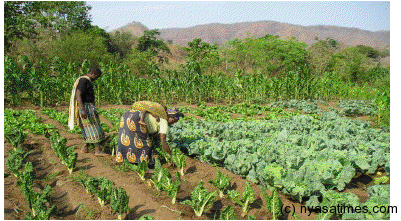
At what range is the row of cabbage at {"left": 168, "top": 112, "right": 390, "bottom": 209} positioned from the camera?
12.3 ft

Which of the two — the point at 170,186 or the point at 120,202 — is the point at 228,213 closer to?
the point at 170,186

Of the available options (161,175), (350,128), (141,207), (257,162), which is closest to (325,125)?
(350,128)

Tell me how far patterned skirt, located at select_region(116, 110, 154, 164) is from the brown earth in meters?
0.26

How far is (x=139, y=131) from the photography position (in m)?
4.56

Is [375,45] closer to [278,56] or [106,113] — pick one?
[278,56]

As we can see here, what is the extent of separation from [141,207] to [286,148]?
251cm

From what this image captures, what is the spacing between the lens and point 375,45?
40812mm

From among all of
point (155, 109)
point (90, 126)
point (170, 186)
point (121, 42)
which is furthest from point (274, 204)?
point (121, 42)

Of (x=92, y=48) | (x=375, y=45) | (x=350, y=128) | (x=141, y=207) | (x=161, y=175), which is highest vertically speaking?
(x=375, y=45)

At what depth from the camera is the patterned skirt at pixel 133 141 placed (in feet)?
14.9

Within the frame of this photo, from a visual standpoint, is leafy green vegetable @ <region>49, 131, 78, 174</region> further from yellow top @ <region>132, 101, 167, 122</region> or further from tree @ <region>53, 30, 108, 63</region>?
tree @ <region>53, 30, 108, 63</region>

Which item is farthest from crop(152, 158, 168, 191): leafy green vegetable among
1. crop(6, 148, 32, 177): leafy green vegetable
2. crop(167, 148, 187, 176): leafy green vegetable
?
crop(6, 148, 32, 177): leafy green vegetable

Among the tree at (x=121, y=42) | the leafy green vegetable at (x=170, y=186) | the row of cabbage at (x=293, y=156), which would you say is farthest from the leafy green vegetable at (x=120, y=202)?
the tree at (x=121, y=42)

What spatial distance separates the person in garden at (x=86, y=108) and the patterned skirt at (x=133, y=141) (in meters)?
0.64
